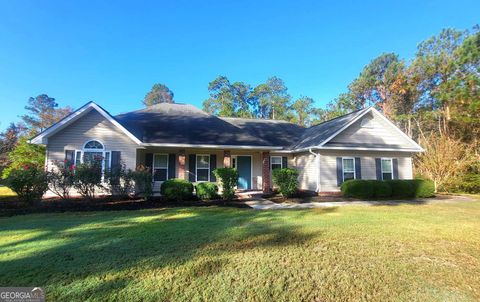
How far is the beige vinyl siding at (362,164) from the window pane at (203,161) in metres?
6.64

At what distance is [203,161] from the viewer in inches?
590

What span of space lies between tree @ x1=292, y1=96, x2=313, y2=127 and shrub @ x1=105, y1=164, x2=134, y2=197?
36518mm

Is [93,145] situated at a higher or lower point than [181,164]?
higher

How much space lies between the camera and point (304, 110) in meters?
44.1

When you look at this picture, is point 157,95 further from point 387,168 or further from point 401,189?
point 401,189

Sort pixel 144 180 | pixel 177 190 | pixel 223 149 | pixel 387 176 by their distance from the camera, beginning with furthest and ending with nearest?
pixel 387 176 < pixel 223 149 < pixel 177 190 < pixel 144 180

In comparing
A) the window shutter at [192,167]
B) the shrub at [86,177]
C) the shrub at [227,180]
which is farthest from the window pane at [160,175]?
the shrub at [227,180]

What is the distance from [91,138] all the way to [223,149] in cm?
675

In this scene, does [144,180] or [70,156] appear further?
[70,156]

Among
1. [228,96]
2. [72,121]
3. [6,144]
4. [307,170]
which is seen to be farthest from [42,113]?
[307,170]

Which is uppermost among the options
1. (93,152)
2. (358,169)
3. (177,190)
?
(93,152)

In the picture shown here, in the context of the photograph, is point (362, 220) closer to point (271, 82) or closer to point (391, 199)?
point (391, 199)

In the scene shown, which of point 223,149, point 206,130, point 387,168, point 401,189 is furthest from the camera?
point 206,130

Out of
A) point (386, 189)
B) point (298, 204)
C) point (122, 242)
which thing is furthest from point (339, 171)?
point (122, 242)
